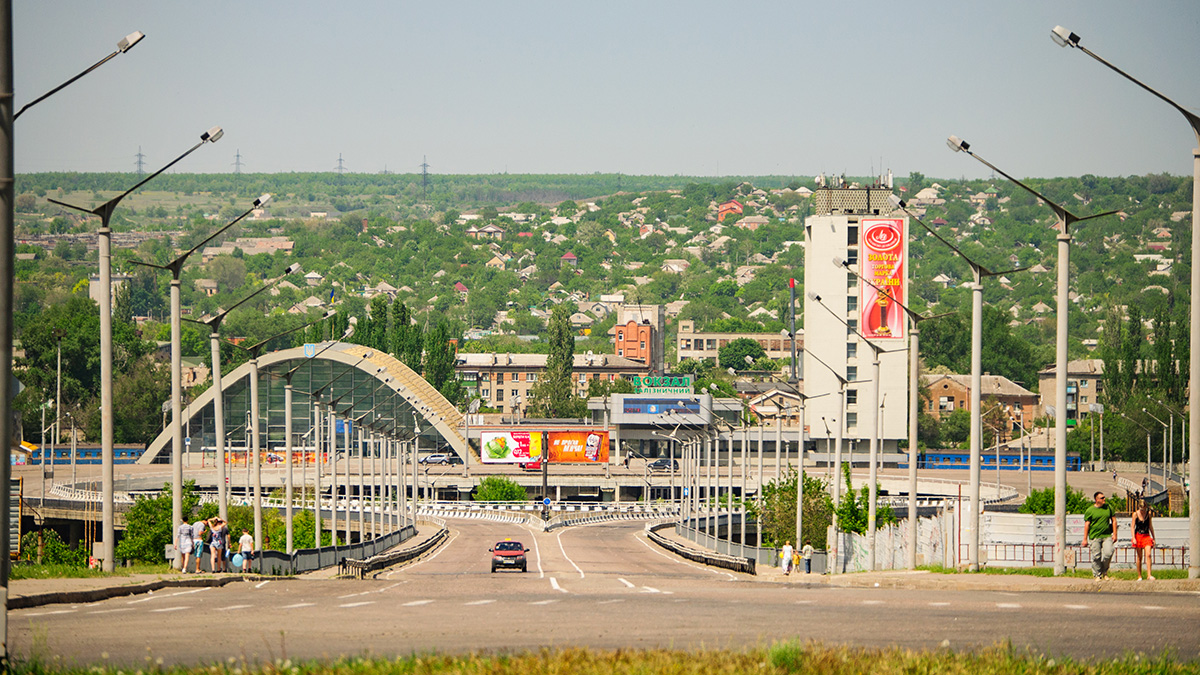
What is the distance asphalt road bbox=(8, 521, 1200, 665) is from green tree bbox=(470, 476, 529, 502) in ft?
340

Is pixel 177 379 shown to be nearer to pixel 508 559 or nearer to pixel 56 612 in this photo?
pixel 508 559

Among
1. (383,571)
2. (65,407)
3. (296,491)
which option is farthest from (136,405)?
(383,571)

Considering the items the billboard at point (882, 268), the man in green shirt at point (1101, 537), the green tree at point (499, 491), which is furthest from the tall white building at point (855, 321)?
the man in green shirt at point (1101, 537)

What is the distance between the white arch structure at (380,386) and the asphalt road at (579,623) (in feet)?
408

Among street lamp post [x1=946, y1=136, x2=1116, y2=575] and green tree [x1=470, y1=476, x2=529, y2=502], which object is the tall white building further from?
street lamp post [x1=946, y1=136, x2=1116, y2=575]

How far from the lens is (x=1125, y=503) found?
76750mm

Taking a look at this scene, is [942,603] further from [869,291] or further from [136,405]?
[136,405]

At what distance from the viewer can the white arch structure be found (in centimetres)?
14900

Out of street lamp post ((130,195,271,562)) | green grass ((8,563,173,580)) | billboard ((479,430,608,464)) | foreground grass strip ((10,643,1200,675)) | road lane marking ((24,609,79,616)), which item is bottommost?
billboard ((479,430,608,464))

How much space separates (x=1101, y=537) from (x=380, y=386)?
131343 mm

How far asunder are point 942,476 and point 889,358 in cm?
1639

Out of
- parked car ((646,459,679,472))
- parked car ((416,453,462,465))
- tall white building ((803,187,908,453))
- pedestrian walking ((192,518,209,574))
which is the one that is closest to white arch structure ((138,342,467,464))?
parked car ((416,453,462,465))

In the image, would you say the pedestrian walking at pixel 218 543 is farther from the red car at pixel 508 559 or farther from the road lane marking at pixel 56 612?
the red car at pixel 508 559

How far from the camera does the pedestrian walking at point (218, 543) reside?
36.8 m
